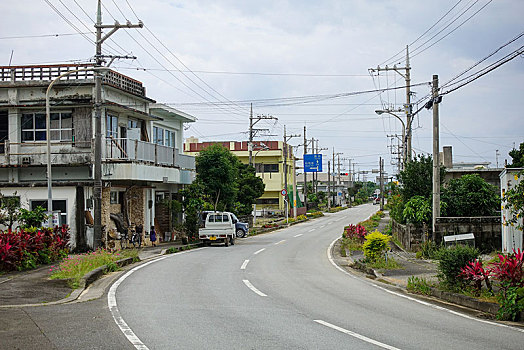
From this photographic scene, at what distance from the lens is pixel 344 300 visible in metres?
12.3

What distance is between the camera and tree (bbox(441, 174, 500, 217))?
23.4 meters

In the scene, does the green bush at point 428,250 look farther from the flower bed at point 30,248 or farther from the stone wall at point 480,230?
the flower bed at point 30,248

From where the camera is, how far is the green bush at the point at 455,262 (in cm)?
1217

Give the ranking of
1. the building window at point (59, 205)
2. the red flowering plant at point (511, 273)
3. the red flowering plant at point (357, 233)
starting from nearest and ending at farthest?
the red flowering plant at point (511, 273) < the building window at point (59, 205) < the red flowering plant at point (357, 233)

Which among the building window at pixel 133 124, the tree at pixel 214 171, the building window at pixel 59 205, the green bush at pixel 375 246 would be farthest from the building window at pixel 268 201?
the green bush at pixel 375 246

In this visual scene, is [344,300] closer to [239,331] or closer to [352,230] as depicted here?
[239,331]

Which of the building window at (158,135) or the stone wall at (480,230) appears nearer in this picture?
the stone wall at (480,230)

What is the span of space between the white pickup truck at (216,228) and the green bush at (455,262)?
1823cm

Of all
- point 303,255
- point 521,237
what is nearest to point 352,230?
point 303,255

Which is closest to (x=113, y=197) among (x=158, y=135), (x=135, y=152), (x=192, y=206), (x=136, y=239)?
(x=136, y=239)

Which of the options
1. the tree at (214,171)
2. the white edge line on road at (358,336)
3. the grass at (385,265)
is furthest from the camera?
the tree at (214,171)

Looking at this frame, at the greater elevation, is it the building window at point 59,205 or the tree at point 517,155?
the tree at point 517,155

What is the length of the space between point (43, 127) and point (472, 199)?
2075cm

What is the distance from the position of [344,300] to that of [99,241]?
489 inches
